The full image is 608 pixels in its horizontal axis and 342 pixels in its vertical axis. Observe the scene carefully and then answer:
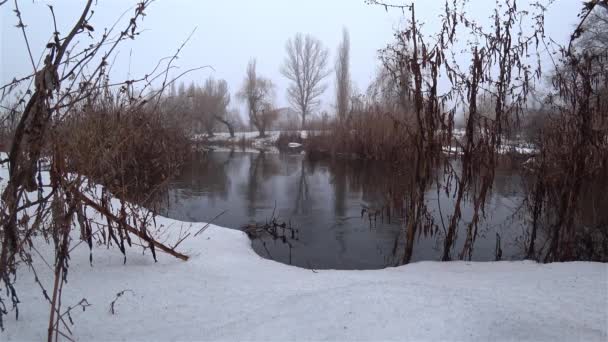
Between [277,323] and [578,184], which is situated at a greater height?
[578,184]

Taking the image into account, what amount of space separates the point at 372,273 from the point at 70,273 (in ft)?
6.83

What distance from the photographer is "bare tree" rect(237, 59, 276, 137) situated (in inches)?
1404

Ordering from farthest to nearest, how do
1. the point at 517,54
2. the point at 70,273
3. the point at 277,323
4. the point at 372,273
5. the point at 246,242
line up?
the point at 246,242
the point at 517,54
the point at 372,273
the point at 70,273
the point at 277,323

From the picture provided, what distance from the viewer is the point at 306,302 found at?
202cm

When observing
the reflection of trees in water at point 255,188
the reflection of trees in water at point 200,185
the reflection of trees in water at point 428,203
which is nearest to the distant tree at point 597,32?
the reflection of trees in water at point 428,203

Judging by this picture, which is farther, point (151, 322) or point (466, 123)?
point (466, 123)

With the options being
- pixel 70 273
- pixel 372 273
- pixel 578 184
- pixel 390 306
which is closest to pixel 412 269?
pixel 372 273

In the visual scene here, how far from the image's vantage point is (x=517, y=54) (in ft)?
10.3

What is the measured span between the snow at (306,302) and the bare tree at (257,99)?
1292 inches

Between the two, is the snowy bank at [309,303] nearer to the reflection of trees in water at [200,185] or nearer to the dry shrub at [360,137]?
the reflection of trees in water at [200,185]

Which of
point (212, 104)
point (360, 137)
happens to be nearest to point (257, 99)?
point (212, 104)

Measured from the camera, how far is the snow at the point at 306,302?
1709 mm

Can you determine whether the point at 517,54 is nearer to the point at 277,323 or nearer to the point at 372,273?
Result: the point at 372,273

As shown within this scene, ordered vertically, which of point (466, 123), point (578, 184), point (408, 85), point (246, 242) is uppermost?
point (408, 85)
